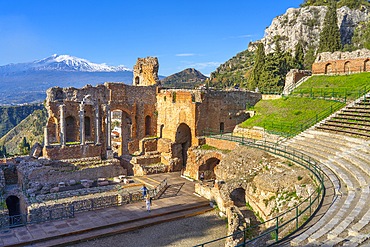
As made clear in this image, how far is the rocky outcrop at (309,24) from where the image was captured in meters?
89.2

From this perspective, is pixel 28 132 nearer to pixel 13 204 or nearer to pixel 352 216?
pixel 13 204

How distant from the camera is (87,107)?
35812 mm

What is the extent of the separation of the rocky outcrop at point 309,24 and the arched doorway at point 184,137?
5859 cm

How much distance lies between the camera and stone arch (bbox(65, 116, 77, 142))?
35200 mm

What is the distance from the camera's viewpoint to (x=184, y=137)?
37.1m

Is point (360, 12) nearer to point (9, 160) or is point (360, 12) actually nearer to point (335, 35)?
point (335, 35)

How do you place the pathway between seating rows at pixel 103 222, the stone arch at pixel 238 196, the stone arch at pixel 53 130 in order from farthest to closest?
1. the stone arch at pixel 53 130
2. the stone arch at pixel 238 196
3. the pathway between seating rows at pixel 103 222

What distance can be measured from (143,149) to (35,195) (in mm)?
14059

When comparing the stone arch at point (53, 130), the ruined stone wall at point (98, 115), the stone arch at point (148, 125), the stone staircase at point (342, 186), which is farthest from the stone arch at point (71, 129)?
the stone staircase at point (342, 186)

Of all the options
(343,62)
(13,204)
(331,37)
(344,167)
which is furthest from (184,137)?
(331,37)

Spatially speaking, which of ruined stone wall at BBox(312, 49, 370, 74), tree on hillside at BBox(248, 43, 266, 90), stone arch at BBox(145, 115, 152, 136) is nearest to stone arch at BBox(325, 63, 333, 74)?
ruined stone wall at BBox(312, 49, 370, 74)

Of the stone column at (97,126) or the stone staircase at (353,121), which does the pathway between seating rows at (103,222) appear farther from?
the stone column at (97,126)

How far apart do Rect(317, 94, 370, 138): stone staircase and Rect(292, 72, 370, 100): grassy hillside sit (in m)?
2.95

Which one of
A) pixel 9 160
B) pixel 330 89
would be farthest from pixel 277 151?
pixel 9 160
